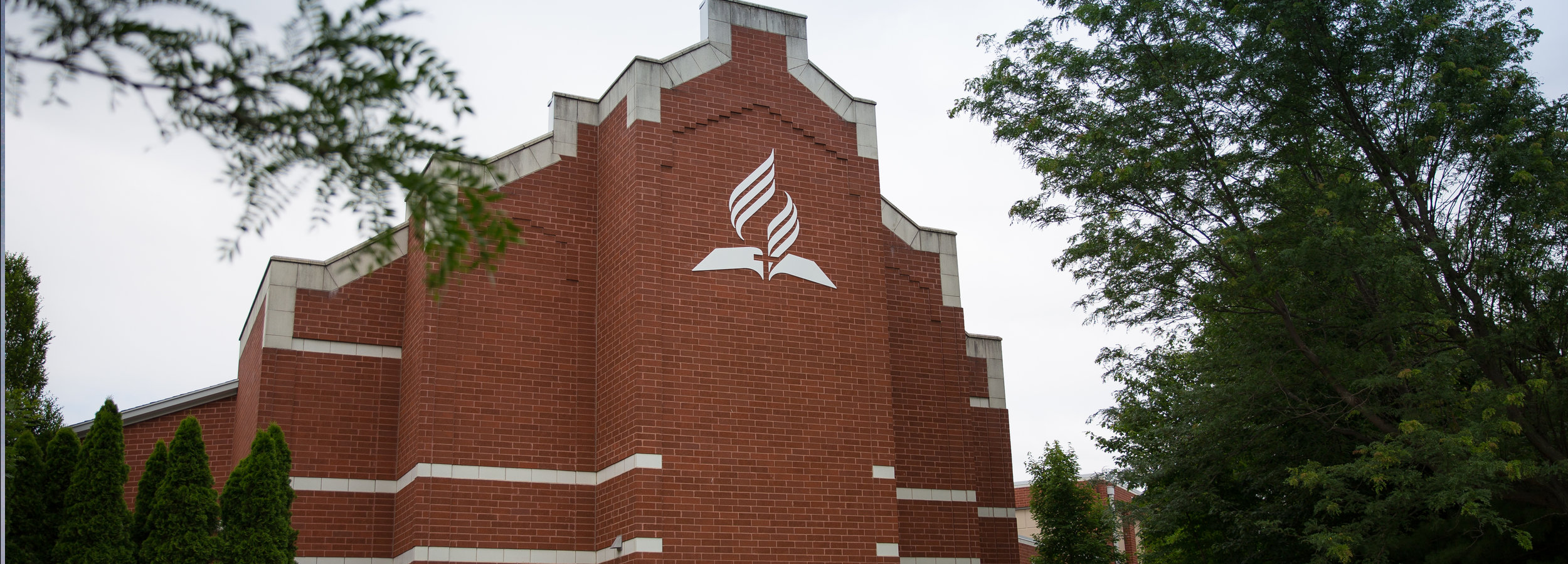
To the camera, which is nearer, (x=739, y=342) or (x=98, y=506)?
(x=98, y=506)

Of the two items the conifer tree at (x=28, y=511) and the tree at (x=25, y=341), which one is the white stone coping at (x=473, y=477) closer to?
the conifer tree at (x=28, y=511)

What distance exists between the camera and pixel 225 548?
13672 mm

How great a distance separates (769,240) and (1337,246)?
299 inches

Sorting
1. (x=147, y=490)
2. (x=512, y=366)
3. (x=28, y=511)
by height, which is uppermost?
(x=512, y=366)

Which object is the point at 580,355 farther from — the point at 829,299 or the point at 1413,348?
the point at 1413,348

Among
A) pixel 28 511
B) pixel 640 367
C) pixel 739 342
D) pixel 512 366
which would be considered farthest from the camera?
pixel 512 366

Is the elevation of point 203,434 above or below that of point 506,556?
above

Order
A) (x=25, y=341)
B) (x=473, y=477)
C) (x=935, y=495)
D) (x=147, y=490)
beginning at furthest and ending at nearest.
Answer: (x=25, y=341), (x=935, y=495), (x=473, y=477), (x=147, y=490)

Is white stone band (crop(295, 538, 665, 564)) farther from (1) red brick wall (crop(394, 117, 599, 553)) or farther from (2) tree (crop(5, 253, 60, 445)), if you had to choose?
(2) tree (crop(5, 253, 60, 445))

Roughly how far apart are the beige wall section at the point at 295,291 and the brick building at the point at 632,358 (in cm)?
3

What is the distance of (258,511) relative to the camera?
14.1m

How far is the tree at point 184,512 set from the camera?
13383 mm

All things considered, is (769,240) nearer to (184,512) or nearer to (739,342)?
(739,342)

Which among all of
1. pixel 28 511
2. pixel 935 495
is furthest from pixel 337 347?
pixel 935 495
